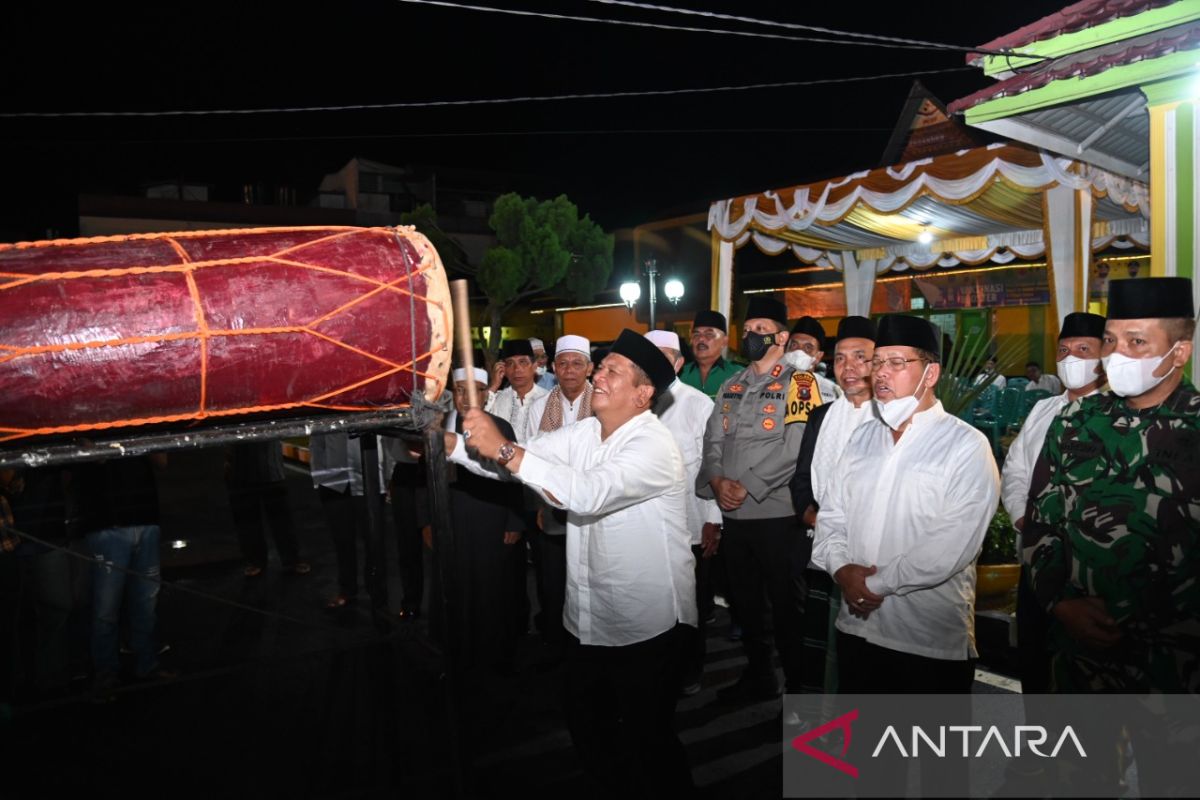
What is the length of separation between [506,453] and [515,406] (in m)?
3.25

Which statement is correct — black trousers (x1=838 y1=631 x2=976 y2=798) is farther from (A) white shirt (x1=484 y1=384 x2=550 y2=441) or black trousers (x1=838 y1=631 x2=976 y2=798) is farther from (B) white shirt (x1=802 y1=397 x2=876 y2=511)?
(A) white shirt (x1=484 y1=384 x2=550 y2=441)

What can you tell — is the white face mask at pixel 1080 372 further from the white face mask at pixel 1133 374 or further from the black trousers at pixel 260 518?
the black trousers at pixel 260 518

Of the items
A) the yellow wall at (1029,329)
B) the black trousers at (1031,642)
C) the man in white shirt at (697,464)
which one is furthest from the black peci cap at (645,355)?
the yellow wall at (1029,329)

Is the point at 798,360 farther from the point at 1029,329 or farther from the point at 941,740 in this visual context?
the point at 1029,329

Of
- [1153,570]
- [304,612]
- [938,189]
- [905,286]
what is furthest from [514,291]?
[1153,570]

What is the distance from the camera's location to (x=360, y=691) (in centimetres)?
459

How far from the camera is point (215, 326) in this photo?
2318 millimetres

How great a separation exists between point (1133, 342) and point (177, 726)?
466 cm

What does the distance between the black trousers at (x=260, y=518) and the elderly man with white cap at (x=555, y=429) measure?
244cm

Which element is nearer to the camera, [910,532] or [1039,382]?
[910,532]

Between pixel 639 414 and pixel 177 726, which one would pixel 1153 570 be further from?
pixel 177 726

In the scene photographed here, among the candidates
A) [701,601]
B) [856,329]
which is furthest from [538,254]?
[856,329]

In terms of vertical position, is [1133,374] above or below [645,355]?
below

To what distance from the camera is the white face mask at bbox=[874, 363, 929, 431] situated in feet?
9.52
